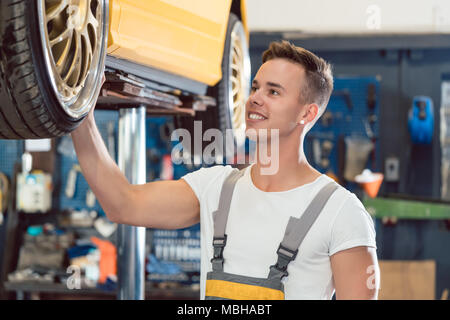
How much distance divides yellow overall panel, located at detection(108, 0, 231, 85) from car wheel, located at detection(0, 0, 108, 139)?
0.14 meters

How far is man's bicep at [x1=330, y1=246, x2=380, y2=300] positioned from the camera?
1.41 meters

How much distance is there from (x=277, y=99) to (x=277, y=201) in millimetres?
289

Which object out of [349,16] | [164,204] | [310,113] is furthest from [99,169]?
[349,16]

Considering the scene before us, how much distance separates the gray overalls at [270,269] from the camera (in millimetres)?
1445

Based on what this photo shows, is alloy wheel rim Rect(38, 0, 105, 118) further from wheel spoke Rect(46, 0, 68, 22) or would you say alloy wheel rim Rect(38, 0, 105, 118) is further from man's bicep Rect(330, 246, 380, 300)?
man's bicep Rect(330, 246, 380, 300)

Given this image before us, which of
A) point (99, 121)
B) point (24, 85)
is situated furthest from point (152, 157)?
point (24, 85)

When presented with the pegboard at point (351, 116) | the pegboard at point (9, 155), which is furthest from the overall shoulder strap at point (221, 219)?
the pegboard at point (9, 155)

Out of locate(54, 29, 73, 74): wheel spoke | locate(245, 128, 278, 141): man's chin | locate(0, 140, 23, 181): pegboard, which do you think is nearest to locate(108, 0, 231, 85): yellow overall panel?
locate(54, 29, 73, 74): wheel spoke

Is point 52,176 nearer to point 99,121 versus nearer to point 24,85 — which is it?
point 99,121

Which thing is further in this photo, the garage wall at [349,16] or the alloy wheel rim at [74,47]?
the garage wall at [349,16]

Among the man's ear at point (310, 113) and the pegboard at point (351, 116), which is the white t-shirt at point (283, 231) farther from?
the pegboard at point (351, 116)

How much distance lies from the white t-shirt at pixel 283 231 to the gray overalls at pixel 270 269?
0.02 meters

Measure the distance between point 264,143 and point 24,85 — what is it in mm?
681

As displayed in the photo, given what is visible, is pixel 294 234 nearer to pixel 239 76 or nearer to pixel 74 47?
pixel 74 47
